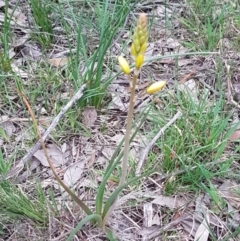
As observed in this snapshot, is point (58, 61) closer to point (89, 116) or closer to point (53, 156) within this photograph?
point (89, 116)

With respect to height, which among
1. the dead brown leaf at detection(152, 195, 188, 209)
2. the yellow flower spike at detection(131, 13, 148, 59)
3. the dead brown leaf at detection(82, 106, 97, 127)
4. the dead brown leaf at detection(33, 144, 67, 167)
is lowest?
the dead brown leaf at detection(152, 195, 188, 209)

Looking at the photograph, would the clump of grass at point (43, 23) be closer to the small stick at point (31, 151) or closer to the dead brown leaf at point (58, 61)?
the dead brown leaf at point (58, 61)

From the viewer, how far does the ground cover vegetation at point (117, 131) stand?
1.61 meters

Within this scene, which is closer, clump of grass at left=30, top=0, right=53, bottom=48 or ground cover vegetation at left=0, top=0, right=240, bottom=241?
ground cover vegetation at left=0, top=0, right=240, bottom=241

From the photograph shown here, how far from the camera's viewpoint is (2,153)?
1.84 metres

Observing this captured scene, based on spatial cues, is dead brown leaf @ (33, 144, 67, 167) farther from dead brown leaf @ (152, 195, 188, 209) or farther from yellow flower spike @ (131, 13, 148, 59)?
yellow flower spike @ (131, 13, 148, 59)

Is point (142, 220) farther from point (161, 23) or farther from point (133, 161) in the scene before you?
point (161, 23)

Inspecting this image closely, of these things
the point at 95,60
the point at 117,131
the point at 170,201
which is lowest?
the point at 170,201

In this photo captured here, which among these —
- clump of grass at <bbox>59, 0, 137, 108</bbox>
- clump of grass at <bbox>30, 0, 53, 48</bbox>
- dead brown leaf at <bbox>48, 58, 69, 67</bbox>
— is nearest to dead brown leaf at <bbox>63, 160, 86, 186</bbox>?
clump of grass at <bbox>59, 0, 137, 108</bbox>

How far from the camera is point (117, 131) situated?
1.96m

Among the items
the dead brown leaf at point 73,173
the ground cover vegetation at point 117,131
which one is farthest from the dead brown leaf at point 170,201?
the dead brown leaf at point 73,173

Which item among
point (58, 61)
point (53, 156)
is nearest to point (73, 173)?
point (53, 156)

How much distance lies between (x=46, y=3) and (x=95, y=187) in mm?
1052

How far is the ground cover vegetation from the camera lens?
1.61m
